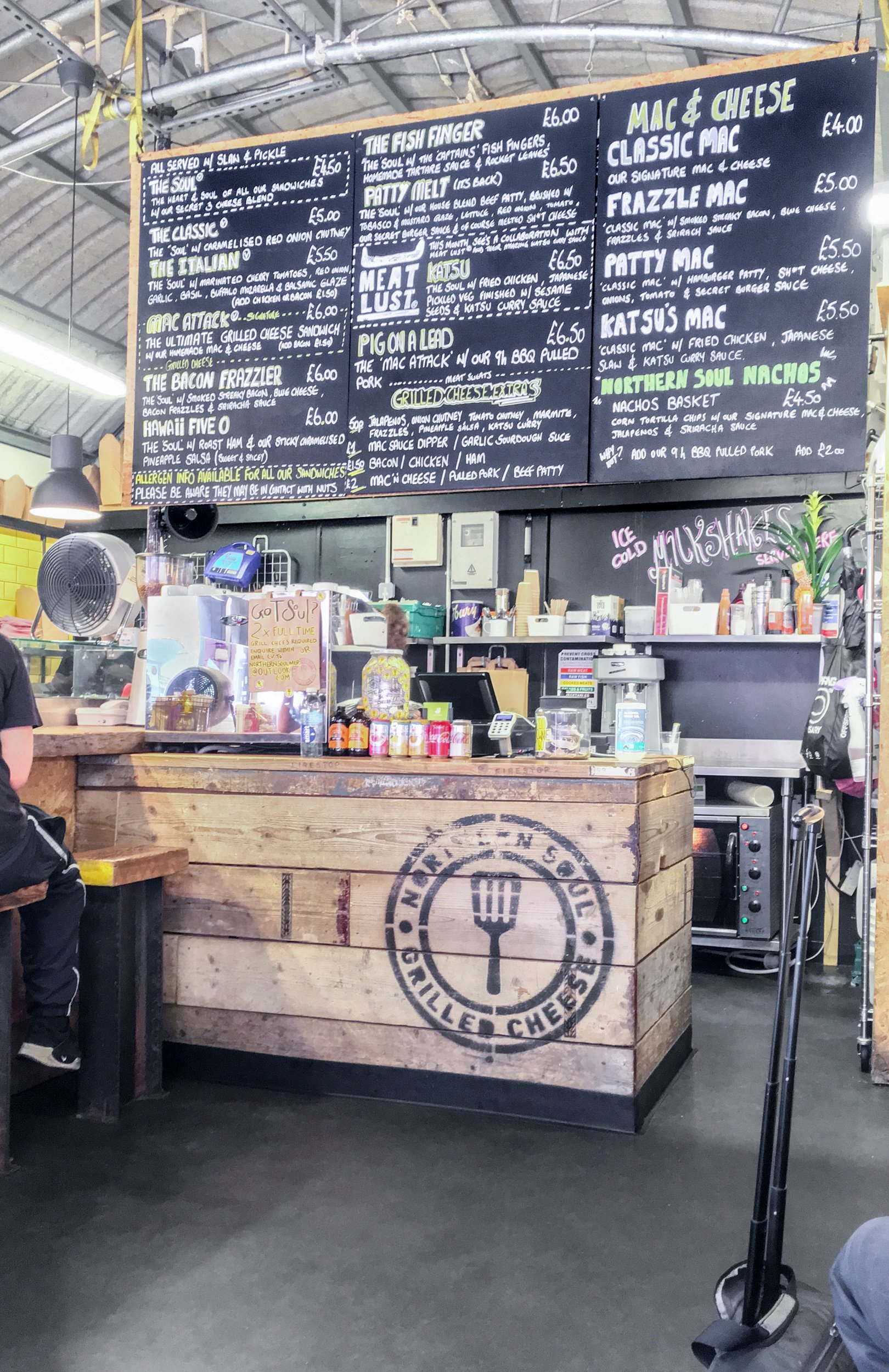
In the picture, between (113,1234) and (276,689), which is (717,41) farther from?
(113,1234)

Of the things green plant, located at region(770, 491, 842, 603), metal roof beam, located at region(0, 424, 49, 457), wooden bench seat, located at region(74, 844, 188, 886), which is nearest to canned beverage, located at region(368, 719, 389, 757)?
wooden bench seat, located at region(74, 844, 188, 886)

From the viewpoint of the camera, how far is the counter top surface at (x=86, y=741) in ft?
10.4

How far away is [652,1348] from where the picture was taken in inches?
75.0

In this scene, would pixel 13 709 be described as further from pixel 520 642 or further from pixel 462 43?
pixel 462 43

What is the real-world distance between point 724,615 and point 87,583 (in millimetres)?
3624

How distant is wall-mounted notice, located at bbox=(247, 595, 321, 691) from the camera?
136 inches

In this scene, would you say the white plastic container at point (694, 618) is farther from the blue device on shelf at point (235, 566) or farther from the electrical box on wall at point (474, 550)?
the blue device on shelf at point (235, 566)

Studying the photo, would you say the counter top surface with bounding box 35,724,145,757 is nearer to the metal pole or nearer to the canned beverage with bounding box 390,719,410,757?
the canned beverage with bounding box 390,719,410,757

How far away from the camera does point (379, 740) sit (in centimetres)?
337

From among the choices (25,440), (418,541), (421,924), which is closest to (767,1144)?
(421,924)

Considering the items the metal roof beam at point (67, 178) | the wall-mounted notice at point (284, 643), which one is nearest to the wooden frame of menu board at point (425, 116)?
the wall-mounted notice at point (284, 643)

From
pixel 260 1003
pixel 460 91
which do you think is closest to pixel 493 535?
pixel 460 91

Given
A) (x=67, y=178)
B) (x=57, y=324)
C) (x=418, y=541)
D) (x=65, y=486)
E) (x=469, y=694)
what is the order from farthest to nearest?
1. (x=57, y=324)
2. (x=418, y=541)
3. (x=67, y=178)
4. (x=65, y=486)
5. (x=469, y=694)

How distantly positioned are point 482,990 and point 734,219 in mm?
2457
